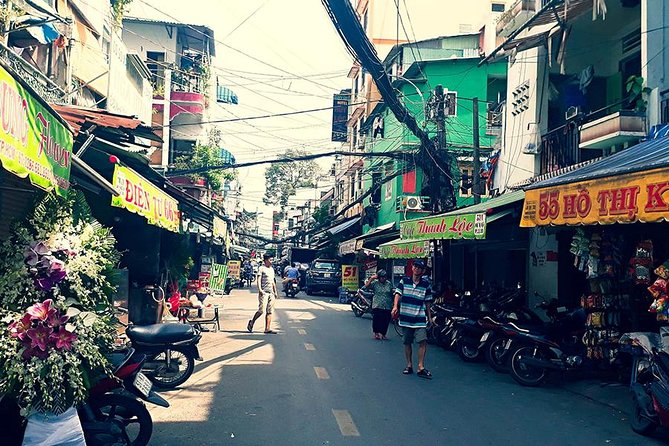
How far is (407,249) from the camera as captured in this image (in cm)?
1623

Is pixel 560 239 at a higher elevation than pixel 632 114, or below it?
below

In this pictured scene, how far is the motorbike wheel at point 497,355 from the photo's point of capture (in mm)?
10003

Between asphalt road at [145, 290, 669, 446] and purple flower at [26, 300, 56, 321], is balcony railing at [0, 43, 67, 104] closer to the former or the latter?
purple flower at [26, 300, 56, 321]

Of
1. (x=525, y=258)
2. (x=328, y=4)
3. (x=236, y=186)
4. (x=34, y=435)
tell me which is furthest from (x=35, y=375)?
(x=236, y=186)

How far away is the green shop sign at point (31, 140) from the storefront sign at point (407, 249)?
432 inches

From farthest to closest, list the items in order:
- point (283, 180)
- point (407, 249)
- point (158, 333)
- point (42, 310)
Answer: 1. point (283, 180)
2. point (407, 249)
3. point (158, 333)
4. point (42, 310)

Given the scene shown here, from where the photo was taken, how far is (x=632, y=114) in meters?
10.3

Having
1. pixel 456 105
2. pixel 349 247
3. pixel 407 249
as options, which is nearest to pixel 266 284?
pixel 407 249

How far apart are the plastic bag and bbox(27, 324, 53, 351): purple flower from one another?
1.62ft

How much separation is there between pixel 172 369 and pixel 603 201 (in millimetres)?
5939

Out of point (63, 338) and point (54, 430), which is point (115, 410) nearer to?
point (54, 430)

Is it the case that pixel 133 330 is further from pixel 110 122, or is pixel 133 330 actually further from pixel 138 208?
pixel 110 122

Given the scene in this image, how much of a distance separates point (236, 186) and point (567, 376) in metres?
47.6

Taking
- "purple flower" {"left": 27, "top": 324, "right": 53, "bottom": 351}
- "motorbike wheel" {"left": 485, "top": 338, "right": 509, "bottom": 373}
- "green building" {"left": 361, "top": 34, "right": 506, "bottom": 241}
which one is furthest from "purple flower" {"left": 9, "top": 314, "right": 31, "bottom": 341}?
"green building" {"left": 361, "top": 34, "right": 506, "bottom": 241}
